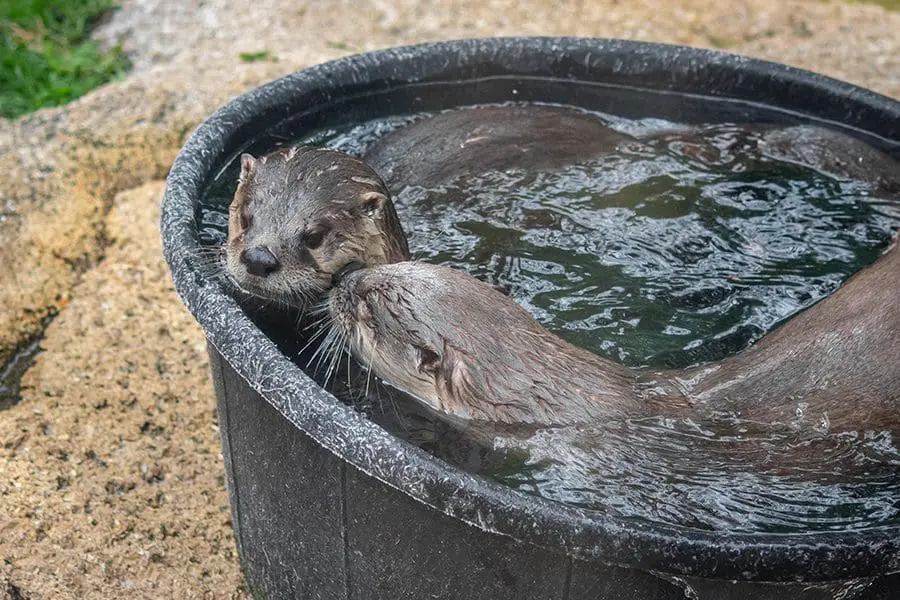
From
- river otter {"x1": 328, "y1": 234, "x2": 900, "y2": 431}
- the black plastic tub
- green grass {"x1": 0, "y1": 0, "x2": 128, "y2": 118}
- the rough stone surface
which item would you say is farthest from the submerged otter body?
green grass {"x1": 0, "y1": 0, "x2": 128, "y2": 118}

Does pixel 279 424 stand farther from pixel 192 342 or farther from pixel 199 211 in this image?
pixel 192 342

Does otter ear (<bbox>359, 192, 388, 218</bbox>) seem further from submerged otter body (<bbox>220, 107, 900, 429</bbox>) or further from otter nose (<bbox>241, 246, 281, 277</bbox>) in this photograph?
otter nose (<bbox>241, 246, 281, 277</bbox>)

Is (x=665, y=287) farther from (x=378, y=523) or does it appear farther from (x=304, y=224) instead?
(x=378, y=523)

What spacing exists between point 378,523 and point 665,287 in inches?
51.0

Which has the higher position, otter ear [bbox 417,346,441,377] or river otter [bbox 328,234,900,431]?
river otter [bbox 328,234,900,431]

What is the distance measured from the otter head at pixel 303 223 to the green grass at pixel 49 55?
8.20 feet

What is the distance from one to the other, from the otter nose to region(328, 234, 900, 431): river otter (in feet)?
0.75

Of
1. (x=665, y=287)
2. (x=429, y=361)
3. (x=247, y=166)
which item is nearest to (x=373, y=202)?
(x=247, y=166)

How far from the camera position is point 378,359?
235 cm

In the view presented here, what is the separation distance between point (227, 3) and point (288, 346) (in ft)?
12.1

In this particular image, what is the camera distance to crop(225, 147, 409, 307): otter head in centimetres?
255

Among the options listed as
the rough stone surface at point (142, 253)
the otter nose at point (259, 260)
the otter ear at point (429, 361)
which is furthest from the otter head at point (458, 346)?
the rough stone surface at point (142, 253)

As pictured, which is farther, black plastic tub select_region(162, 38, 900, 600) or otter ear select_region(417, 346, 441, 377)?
otter ear select_region(417, 346, 441, 377)

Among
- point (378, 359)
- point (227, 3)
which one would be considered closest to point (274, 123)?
point (378, 359)
